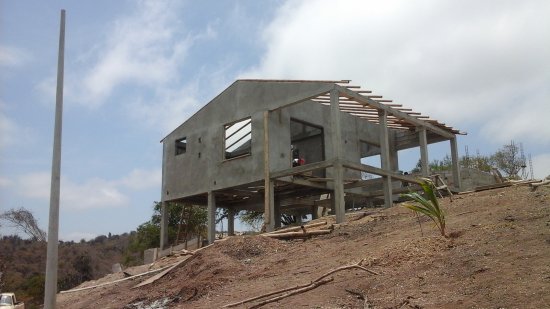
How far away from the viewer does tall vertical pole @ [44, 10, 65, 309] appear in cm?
1041

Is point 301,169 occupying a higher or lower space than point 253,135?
lower

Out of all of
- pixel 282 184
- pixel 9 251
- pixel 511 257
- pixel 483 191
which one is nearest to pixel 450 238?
pixel 511 257

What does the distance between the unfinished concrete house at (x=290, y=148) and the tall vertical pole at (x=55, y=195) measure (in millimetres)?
9089

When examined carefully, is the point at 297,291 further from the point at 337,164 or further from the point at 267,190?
the point at 267,190

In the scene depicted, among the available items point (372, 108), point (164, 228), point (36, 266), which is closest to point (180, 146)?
point (164, 228)

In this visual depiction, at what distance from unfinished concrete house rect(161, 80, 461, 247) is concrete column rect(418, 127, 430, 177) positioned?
4 cm

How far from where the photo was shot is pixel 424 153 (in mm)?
23281

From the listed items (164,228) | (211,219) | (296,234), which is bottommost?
(296,234)

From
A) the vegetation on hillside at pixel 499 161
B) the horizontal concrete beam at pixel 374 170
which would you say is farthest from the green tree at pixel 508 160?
the horizontal concrete beam at pixel 374 170

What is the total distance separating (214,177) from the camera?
22859mm

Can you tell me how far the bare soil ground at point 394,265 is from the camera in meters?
8.01

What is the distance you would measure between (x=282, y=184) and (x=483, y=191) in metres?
7.51

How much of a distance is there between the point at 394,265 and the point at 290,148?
11.6m

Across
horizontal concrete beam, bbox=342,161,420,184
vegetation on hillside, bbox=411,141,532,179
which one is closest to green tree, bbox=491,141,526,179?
vegetation on hillside, bbox=411,141,532,179
